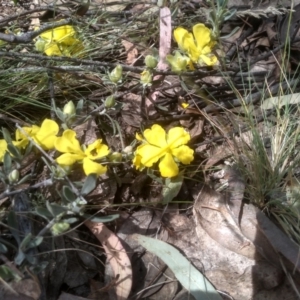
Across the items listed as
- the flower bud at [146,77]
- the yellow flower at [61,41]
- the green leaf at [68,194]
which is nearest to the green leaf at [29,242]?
the green leaf at [68,194]

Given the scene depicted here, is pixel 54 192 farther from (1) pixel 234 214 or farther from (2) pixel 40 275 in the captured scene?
(1) pixel 234 214

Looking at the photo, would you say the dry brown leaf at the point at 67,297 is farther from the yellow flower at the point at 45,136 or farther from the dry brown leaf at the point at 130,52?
the dry brown leaf at the point at 130,52

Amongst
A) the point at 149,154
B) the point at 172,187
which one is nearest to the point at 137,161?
the point at 149,154

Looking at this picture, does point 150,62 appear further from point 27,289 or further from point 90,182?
point 27,289

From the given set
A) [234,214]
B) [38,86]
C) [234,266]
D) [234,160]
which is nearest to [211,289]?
[234,266]

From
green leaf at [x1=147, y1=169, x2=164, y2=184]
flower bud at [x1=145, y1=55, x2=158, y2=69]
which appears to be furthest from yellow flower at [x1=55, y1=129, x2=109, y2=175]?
flower bud at [x1=145, y1=55, x2=158, y2=69]
